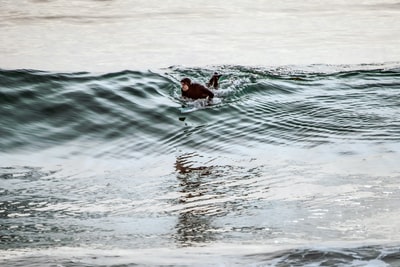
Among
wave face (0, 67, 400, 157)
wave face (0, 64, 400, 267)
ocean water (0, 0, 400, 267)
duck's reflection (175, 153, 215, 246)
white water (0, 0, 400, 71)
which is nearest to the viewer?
wave face (0, 64, 400, 267)

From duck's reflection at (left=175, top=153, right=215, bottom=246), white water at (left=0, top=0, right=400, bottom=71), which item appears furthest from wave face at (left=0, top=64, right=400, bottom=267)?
white water at (left=0, top=0, right=400, bottom=71)

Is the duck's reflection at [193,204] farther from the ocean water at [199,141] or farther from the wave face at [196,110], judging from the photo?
the wave face at [196,110]

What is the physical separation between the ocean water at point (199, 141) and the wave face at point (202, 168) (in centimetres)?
3

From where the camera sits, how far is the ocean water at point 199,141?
6.41 metres

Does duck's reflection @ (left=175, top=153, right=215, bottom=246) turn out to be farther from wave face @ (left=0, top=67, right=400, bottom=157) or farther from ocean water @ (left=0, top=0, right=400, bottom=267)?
wave face @ (left=0, top=67, right=400, bottom=157)

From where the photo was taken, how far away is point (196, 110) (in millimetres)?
11758

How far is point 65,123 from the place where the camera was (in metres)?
11.2

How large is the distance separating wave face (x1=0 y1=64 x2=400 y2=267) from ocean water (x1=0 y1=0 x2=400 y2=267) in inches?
1.0

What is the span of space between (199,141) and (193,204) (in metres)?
2.81

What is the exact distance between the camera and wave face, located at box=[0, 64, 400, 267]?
6.25 m

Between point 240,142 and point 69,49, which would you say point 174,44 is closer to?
point 69,49

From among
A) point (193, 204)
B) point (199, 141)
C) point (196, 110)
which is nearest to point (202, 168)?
point (199, 141)

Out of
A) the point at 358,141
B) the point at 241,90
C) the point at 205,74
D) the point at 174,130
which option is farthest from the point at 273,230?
the point at 205,74

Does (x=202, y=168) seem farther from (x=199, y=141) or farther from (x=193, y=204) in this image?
(x=193, y=204)
